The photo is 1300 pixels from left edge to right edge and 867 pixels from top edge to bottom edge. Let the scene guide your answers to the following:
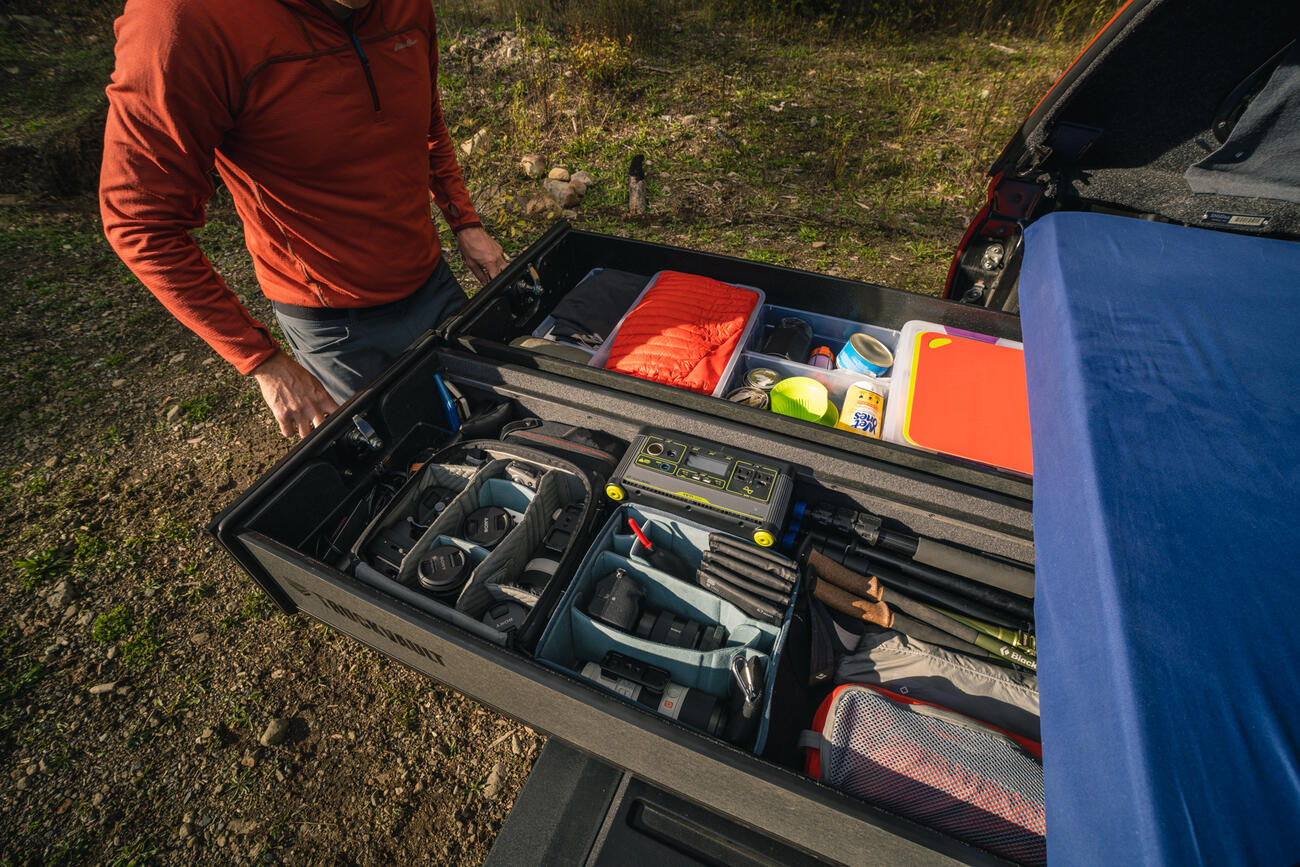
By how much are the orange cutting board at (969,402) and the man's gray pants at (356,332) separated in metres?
2.03

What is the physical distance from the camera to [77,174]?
556cm

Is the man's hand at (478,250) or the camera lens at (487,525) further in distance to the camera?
the man's hand at (478,250)

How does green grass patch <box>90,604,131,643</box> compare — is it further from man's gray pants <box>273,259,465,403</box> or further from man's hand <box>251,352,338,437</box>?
man's hand <box>251,352,338,437</box>

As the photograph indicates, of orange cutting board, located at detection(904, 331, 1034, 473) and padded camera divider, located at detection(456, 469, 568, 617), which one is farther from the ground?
orange cutting board, located at detection(904, 331, 1034, 473)

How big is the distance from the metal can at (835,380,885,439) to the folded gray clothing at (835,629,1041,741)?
75 cm

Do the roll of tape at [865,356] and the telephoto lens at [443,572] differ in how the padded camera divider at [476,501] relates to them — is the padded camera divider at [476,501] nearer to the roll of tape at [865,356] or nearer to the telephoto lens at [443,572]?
the telephoto lens at [443,572]

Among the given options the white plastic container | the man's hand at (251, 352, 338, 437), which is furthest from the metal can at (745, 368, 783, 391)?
the man's hand at (251, 352, 338, 437)

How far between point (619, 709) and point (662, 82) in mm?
8085

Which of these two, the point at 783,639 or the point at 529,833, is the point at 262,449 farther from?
the point at 783,639

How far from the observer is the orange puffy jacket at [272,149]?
1423 millimetres

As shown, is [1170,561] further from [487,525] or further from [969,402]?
[487,525]

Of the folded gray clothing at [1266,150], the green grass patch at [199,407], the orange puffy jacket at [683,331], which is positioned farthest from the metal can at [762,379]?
the green grass patch at [199,407]

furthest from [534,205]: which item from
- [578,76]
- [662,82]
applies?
[662,82]

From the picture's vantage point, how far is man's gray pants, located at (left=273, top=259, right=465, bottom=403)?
6.98ft
